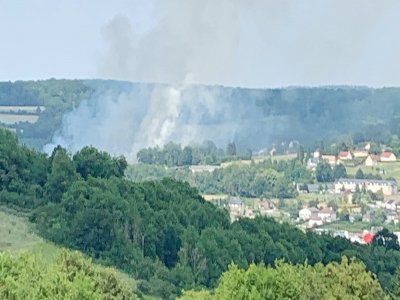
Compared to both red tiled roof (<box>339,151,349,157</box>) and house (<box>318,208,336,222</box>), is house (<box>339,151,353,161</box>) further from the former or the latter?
house (<box>318,208,336,222</box>)

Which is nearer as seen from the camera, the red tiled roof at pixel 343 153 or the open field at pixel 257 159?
the open field at pixel 257 159

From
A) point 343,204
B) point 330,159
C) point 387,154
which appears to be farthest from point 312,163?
point 343,204

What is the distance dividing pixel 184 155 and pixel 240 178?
982 inches

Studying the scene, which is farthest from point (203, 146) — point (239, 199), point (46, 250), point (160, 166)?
point (46, 250)

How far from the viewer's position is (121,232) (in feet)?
216

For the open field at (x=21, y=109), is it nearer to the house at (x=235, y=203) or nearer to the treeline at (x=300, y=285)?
the house at (x=235, y=203)

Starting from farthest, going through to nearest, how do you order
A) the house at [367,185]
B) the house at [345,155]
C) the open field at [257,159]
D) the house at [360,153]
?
1. the house at [360,153]
2. the house at [345,155]
3. the open field at [257,159]
4. the house at [367,185]

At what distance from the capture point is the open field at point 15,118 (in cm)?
17611

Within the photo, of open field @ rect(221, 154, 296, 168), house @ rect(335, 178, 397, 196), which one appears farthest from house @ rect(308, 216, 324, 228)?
open field @ rect(221, 154, 296, 168)

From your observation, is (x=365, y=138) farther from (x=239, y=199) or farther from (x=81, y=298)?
(x=81, y=298)

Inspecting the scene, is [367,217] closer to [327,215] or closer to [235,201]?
[327,215]

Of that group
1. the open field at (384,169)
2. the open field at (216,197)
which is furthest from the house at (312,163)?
the open field at (216,197)

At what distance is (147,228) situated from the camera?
67812 millimetres

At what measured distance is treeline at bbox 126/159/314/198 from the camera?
15000 centimetres
